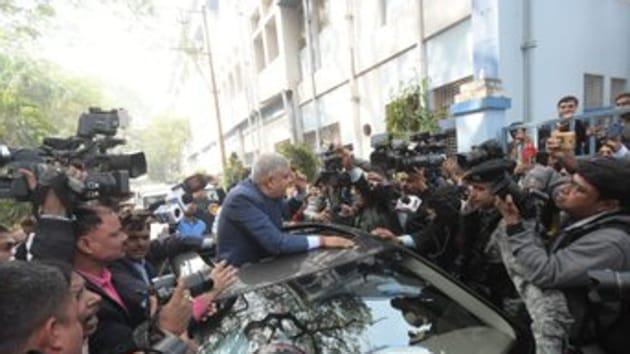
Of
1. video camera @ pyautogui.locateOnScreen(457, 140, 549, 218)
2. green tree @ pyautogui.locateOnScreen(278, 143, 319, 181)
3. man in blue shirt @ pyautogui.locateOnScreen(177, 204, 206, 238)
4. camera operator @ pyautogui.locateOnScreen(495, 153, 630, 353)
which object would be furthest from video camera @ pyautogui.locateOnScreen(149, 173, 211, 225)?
green tree @ pyautogui.locateOnScreen(278, 143, 319, 181)

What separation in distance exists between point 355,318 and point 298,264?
0.46 meters

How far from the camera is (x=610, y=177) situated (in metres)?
1.77

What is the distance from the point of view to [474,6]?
17.3ft

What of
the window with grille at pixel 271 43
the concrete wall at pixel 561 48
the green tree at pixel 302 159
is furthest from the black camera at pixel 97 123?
the window with grille at pixel 271 43

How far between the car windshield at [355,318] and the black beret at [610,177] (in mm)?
714

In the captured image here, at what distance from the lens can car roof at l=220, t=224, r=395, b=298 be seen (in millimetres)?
1999

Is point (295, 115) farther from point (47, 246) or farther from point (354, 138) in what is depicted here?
point (47, 246)

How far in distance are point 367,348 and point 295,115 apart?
1180 cm

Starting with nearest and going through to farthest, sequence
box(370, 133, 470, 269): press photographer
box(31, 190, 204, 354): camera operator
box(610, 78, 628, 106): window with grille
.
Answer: box(31, 190, 204, 354): camera operator, box(370, 133, 470, 269): press photographer, box(610, 78, 628, 106): window with grille

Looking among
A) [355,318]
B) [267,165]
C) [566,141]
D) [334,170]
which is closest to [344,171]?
[334,170]

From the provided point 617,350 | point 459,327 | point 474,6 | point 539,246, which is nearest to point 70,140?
point 459,327

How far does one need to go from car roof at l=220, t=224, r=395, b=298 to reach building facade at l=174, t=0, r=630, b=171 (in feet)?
11.0

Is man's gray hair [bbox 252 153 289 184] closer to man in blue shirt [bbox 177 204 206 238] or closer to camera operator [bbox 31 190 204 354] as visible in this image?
camera operator [bbox 31 190 204 354]

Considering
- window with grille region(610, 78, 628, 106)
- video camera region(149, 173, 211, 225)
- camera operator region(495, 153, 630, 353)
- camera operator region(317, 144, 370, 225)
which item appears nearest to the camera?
camera operator region(495, 153, 630, 353)
